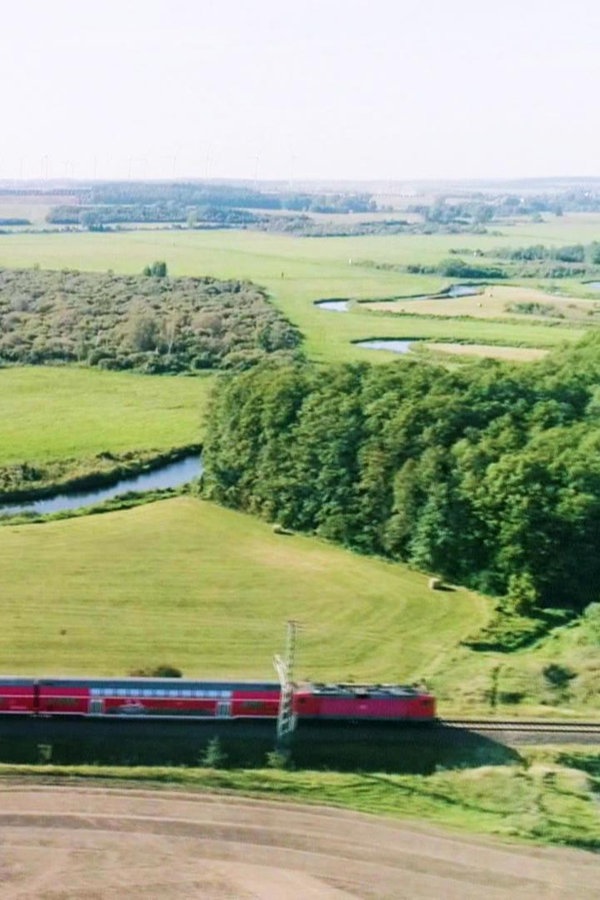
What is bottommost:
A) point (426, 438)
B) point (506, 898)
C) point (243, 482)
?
point (506, 898)

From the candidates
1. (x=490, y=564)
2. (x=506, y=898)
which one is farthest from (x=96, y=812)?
(x=490, y=564)

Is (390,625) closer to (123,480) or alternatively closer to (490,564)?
(490,564)

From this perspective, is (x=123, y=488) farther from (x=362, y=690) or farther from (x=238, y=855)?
(x=238, y=855)

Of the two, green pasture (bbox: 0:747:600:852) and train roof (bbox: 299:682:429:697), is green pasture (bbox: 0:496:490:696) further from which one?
green pasture (bbox: 0:747:600:852)

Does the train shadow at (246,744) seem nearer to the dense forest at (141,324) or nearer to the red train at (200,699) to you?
the red train at (200,699)

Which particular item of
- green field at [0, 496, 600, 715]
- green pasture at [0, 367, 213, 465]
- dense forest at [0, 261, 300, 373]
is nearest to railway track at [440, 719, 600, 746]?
green field at [0, 496, 600, 715]

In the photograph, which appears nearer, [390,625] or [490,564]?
[390,625]

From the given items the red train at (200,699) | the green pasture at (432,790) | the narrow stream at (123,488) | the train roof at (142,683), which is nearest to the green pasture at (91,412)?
the narrow stream at (123,488)

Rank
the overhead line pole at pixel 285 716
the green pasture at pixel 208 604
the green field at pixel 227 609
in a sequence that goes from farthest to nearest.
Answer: the green pasture at pixel 208 604, the green field at pixel 227 609, the overhead line pole at pixel 285 716
